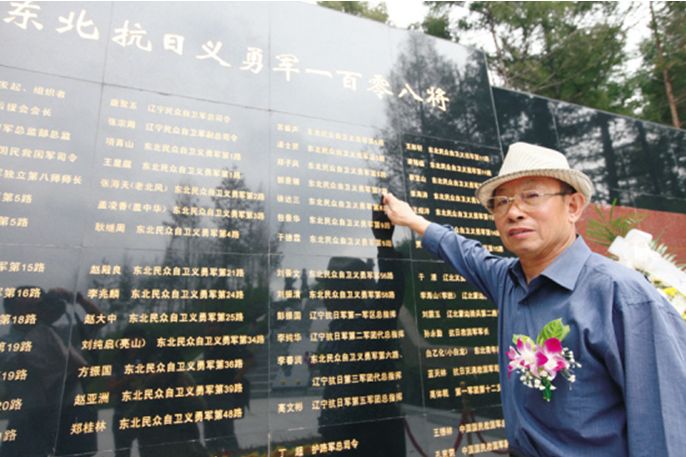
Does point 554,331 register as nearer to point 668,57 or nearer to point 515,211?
point 515,211

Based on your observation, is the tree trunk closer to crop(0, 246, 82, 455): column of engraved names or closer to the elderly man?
the elderly man

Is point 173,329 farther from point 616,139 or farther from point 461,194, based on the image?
point 616,139

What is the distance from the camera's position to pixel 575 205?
6.04 ft

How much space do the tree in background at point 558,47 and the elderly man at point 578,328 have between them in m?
9.39

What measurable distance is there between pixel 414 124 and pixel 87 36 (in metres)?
2.48

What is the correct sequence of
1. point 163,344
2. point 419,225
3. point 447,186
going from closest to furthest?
point 163,344
point 419,225
point 447,186

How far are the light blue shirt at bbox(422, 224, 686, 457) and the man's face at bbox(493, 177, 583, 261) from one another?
0.26 feet

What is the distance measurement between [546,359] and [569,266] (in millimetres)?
406

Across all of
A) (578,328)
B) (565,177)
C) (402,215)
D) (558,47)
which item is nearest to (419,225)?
(402,215)

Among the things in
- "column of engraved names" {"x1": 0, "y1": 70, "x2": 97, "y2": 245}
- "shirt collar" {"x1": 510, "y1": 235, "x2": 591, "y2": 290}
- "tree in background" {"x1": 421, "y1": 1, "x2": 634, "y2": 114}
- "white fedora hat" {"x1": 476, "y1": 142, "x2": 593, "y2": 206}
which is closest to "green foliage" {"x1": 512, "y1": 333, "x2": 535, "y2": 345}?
"shirt collar" {"x1": 510, "y1": 235, "x2": 591, "y2": 290}

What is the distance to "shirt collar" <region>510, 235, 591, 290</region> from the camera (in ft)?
5.30

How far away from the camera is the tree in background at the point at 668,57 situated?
9266 millimetres

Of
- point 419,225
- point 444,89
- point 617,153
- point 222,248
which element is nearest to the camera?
point 222,248

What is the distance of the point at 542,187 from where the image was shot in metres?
1.81
